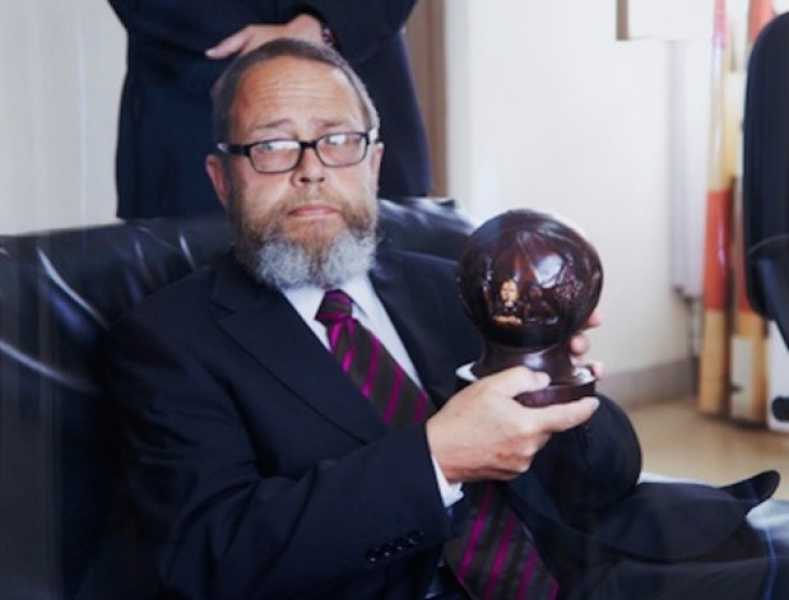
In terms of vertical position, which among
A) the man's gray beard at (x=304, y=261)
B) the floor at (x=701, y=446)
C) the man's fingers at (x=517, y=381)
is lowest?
the floor at (x=701, y=446)

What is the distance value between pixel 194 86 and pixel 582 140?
0.51m

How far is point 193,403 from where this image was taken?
1177 mm

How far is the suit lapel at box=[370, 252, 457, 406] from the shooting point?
1308 mm

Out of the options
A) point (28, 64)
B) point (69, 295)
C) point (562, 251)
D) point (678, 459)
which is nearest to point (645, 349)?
point (678, 459)

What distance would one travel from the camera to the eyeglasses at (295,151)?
1.21 meters

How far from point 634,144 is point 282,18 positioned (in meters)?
0.49

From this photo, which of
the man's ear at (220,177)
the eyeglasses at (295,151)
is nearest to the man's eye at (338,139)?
the eyeglasses at (295,151)

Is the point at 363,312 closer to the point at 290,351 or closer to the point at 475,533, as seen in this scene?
the point at 290,351

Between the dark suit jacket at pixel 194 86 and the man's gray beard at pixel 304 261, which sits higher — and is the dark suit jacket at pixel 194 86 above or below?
above

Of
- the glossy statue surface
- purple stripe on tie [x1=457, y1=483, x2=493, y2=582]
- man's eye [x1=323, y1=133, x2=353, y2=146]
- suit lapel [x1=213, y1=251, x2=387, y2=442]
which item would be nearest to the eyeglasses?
man's eye [x1=323, y1=133, x2=353, y2=146]

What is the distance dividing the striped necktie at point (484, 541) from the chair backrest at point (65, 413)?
26 centimetres

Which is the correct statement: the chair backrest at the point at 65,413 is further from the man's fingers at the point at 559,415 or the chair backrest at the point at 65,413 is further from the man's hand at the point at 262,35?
the man's fingers at the point at 559,415

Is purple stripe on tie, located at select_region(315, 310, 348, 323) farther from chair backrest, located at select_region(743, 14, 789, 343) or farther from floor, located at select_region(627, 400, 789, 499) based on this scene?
chair backrest, located at select_region(743, 14, 789, 343)

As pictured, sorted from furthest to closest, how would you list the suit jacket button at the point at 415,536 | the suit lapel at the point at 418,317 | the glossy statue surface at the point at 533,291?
1. the suit lapel at the point at 418,317
2. the suit jacket button at the point at 415,536
3. the glossy statue surface at the point at 533,291
